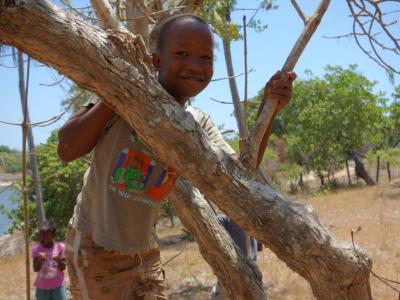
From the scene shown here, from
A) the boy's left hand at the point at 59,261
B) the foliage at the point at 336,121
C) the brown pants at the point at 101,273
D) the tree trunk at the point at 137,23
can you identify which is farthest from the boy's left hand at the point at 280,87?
the foliage at the point at 336,121

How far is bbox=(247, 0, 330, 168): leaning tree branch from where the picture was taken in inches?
45.3

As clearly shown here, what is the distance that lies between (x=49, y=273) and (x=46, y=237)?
1.15 feet

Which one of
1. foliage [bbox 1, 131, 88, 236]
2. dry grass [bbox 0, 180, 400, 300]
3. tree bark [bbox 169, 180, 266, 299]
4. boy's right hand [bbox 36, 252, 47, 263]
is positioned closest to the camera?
tree bark [bbox 169, 180, 266, 299]

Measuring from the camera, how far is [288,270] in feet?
20.8

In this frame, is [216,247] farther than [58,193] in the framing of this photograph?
No

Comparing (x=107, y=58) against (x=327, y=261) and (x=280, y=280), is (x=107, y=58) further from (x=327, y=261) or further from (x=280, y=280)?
(x=280, y=280)

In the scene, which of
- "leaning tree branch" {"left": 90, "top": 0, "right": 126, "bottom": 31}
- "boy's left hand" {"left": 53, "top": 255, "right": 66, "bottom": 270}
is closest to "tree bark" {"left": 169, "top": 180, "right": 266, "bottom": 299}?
"leaning tree branch" {"left": 90, "top": 0, "right": 126, "bottom": 31}

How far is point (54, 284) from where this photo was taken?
4.02 meters

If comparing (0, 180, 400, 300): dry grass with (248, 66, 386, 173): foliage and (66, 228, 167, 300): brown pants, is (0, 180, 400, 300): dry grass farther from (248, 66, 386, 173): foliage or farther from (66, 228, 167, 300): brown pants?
(248, 66, 386, 173): foliage

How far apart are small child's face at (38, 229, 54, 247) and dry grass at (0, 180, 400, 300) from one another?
2194mm

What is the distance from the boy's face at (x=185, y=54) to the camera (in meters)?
1.36

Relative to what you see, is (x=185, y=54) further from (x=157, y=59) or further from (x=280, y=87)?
(x=280, y=87)

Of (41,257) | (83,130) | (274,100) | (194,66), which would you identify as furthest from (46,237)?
(274,100)

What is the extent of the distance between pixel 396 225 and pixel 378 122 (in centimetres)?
1072
